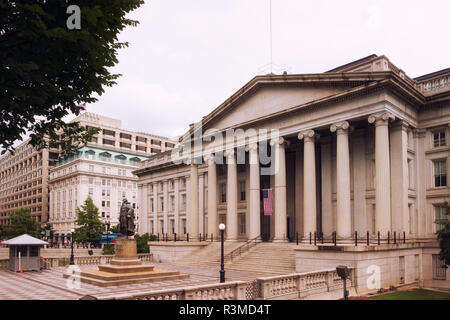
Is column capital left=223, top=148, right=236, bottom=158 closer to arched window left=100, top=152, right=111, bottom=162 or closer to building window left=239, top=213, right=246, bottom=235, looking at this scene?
building window left=239, top=213, right=246, bottom=235

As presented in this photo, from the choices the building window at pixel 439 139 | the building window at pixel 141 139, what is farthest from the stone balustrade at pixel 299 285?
the building window at pixel 141 139

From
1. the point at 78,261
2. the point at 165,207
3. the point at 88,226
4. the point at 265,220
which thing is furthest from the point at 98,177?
the point at 265,220

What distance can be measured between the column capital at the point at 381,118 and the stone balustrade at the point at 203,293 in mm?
17607

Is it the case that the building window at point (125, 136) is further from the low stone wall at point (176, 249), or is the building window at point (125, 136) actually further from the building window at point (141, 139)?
the low stone wall at point (176, 249)

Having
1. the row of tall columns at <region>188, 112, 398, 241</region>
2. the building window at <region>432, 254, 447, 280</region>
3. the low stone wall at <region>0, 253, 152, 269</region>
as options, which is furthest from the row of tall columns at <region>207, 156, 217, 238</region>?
the building window at <region>432, 254, 447, 280</region>

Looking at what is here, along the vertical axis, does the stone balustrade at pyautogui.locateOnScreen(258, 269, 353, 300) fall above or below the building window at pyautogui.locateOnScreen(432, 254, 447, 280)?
above

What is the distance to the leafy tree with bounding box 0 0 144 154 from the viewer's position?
10.3 m

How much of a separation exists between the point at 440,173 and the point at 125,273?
23.9 metres

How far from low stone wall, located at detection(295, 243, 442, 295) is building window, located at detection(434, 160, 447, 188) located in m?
5.32

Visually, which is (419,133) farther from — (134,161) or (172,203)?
(134,161)

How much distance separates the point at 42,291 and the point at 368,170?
82.3 feet

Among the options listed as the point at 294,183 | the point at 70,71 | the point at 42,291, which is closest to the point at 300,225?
the point at 294,183

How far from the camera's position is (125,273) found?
2495 centimetres
